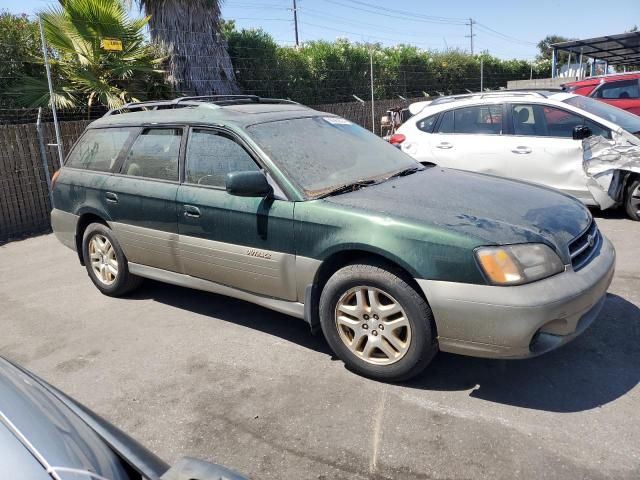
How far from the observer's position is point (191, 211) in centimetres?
419

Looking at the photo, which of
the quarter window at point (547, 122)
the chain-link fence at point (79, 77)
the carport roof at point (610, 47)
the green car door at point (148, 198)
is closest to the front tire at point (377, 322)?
the green car door at point (148, 198)

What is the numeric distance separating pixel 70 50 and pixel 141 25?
122cm

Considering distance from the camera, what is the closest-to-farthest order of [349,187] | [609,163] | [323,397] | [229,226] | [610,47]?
[323,397] < [349,187] < [229,226] < [609,163] < [610,47]

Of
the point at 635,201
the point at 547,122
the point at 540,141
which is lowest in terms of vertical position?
the point at 635,201

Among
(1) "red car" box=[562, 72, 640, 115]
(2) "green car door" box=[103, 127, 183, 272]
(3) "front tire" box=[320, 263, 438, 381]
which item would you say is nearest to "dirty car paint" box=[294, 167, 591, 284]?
(3) "front tire" box=[320, 263, 438, 381]

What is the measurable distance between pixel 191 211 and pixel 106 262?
144 cm

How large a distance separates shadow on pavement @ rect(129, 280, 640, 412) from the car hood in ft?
2.53

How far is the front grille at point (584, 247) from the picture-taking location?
3.30 m

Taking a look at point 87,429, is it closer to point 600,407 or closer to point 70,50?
point 600,407

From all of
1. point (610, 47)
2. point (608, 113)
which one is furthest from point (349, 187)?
point (610, 47)

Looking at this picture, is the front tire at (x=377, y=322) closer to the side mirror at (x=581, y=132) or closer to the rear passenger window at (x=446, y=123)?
the side mirror at (x=581, y=132)

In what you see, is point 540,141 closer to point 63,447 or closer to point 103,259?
point 103,259

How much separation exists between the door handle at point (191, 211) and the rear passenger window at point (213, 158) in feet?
0.65

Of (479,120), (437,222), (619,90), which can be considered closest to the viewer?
(437,222)
